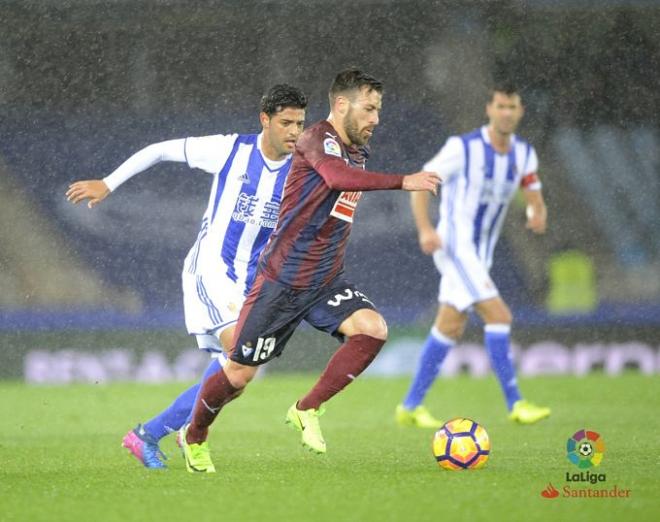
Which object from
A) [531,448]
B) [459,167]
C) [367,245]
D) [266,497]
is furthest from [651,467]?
[367,245]

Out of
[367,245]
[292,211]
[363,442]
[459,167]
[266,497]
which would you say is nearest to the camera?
[266,497]

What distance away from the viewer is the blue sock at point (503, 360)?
929 centimetres

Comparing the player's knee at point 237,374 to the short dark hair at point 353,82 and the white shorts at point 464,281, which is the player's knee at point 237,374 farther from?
the white shorts at point 464,281

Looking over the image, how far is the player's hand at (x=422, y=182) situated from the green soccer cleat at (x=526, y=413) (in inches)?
145

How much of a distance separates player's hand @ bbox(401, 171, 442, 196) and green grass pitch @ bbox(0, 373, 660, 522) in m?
1.20

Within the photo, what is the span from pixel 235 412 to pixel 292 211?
4.68 m

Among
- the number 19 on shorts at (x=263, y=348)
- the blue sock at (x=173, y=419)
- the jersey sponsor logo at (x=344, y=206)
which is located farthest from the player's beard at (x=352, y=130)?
the blue sock at (x=173, y=419)

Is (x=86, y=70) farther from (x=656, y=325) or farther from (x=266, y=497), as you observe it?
(x=266, y=497)

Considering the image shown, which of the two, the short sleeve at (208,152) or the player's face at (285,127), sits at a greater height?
the player's face at (285,127)

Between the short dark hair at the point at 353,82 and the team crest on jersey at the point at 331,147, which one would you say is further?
the short dark hair at the point at 353,82

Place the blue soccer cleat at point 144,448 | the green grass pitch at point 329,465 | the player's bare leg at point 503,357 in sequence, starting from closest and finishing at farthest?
the green grass pitch at point 329,465
the blue soccer cleat at point 144,448
the player's bare leg at point 503,357

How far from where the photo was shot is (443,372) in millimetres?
13914

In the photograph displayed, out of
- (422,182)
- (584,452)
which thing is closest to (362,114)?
(422,182)

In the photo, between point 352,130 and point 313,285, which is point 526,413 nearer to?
point 313,285
